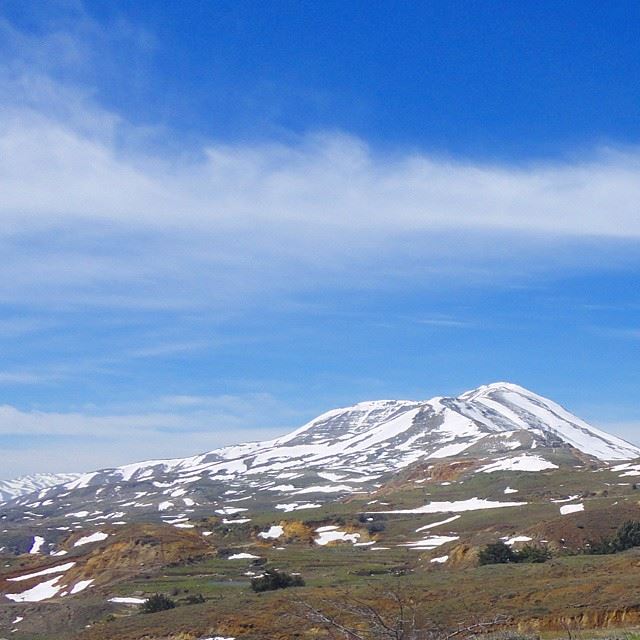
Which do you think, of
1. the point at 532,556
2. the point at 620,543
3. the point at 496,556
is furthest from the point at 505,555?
the point at 620,543

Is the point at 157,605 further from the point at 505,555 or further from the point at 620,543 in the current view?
the point at 620,543

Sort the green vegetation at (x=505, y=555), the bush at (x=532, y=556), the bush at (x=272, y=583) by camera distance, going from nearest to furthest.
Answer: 1. the bush at (x=532, y=556)
2. the bush at (x=272, y=583)
3. the green vegetation at (x=505, y=555)

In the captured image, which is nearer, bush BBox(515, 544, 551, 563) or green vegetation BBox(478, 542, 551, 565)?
bush BBox(515, 544, 551, 563)

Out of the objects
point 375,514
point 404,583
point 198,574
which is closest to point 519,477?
point 375,514

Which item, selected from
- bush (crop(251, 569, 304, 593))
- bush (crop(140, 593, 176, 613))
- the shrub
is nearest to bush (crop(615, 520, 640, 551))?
the shrub

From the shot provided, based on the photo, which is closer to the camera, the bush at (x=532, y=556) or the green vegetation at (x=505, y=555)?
the bush at (x=532, y=556)

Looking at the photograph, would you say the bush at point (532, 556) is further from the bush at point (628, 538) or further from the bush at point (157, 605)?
the bush at point (157, 605)

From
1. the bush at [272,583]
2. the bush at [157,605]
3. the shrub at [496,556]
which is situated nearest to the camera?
the bush at [157,605]

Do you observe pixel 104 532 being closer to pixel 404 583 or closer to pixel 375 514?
pixel 375 514

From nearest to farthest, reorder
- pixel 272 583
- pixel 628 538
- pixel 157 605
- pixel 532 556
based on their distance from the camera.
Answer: pixel 157 605, pixel 272 583, pixel 532 556, pixel 628 538

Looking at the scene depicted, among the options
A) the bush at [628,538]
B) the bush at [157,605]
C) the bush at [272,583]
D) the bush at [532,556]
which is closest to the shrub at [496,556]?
the bush at [532,556]

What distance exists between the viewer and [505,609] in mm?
28422

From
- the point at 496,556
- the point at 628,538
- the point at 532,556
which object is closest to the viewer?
the point at 532,556

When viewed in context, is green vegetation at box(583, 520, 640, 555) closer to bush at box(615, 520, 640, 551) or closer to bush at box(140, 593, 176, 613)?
bush at box(615, 520, 640, 551)
